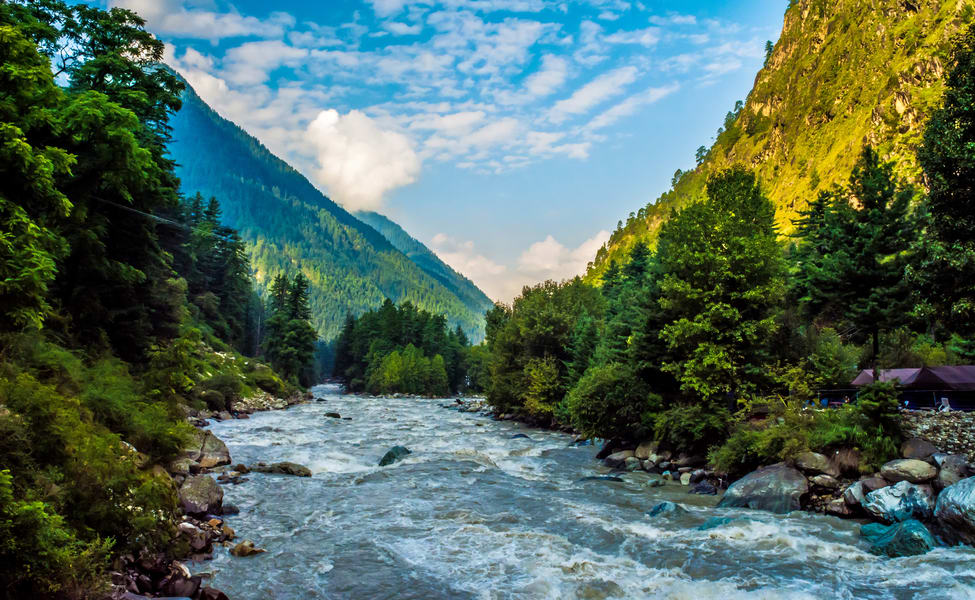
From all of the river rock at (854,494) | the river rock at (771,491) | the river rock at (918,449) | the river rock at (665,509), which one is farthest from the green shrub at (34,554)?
the river rock at (918,449)

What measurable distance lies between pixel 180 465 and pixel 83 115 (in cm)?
1067

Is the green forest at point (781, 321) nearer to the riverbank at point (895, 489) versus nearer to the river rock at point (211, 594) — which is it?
the riverbank at point (895, 489)

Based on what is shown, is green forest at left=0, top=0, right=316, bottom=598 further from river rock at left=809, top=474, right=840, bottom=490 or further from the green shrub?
river rock at left=809, top=474, right=840, bottom=490

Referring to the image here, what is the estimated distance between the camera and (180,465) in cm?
1505

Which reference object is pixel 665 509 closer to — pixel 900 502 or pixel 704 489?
pixel 704 489

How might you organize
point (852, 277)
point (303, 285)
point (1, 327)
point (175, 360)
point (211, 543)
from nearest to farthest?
point (1, 327)
point (211, 543)
point (175, 360)
point (852, 277)
point (303, 285)

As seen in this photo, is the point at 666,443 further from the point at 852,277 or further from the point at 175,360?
the point at 175,360

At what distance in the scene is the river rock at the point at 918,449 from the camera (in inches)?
552

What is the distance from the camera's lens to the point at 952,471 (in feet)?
41.6

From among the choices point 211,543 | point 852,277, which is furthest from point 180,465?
point 852,277

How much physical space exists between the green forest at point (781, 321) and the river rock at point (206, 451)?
58.0 feet

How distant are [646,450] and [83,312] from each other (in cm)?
2510

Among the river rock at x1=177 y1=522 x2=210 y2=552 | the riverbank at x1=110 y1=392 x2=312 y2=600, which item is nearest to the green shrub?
the riverbank at x1=110 y1=392 x2=312 y2=600

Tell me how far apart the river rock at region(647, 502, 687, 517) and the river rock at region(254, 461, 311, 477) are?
12.7m
